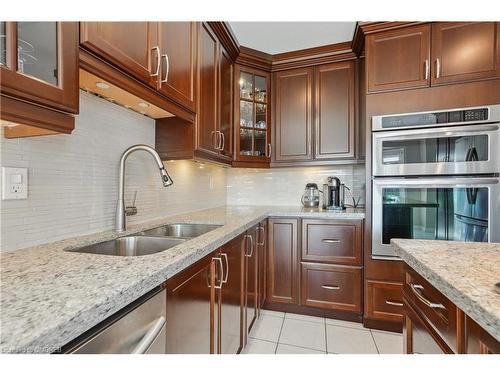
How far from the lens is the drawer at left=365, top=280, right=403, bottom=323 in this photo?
192cm

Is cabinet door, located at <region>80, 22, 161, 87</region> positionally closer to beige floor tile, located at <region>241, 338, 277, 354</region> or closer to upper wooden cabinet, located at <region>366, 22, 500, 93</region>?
upper wooden cabinet, located at <region>366, 22, 500, 93</region>

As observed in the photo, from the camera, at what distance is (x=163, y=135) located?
5.58ft

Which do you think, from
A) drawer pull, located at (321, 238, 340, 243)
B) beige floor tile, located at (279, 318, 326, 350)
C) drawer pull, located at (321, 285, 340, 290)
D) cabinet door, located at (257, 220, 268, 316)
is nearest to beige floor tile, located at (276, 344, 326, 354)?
beige floor tile, located at (279, 318, 326, 350)


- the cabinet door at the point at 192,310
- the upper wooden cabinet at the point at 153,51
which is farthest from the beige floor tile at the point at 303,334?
the upper wooden cabinet at the point at 153,51

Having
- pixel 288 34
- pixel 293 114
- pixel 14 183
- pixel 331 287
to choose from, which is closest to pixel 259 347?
pixel 331 287

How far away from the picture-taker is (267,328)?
6.49 feet

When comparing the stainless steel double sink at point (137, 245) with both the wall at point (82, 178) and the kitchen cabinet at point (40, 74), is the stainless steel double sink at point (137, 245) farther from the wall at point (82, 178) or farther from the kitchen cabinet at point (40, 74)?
the kitchen cabinet at point (40, 74)

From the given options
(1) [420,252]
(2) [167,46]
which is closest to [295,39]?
(2) [167,46]

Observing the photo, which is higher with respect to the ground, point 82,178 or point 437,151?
point 437,151

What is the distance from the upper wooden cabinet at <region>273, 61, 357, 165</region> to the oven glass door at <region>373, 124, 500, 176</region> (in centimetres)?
46

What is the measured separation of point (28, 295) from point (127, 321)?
0.70ft

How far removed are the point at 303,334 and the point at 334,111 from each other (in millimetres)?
1933

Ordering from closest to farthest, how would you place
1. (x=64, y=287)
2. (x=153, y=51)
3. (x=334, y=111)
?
(x=64, y=287)
(x=153, y=51)
(x=334, y=111)

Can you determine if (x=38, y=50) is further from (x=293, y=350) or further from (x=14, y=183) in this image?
(x=293, y=350)
